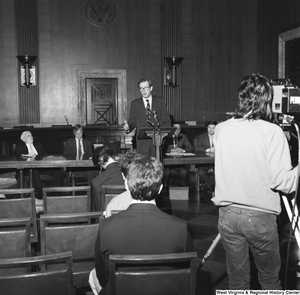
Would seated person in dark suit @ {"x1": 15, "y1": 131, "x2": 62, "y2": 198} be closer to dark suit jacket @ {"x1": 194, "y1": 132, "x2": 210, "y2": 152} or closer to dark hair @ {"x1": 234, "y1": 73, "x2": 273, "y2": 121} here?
dark suit jacket @ {"x1": 194, "y1": 132, "x2": 210, "y2": 152}

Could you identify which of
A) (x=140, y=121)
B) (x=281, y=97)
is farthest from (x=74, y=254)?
(x=140, y=121)

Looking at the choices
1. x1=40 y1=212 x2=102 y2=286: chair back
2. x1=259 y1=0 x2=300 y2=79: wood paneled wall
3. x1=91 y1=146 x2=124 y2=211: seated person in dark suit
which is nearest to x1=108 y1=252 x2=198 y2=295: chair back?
x1=40 y1=212 x2=102 y2=286: chair back

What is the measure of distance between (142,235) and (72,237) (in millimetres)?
809

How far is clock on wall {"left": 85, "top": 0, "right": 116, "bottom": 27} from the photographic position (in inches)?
434

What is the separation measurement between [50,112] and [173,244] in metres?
9.53

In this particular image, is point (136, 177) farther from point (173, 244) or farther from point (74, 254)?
point (74, 254)

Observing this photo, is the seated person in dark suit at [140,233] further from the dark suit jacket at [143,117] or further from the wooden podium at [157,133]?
the dark suit jacket at [143,117]

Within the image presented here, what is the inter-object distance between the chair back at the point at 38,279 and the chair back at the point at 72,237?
2.37 ft

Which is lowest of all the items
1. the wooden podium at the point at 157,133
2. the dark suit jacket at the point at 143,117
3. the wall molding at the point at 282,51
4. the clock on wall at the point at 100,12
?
the wooden podium at the point at 157,133

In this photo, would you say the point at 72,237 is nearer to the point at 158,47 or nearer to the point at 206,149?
the point at 206,149

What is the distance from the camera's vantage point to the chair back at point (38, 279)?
1740 millimetres

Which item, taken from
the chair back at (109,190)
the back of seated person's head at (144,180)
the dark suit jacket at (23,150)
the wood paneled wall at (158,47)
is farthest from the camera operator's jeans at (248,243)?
the wood paneled wall at (158,47)

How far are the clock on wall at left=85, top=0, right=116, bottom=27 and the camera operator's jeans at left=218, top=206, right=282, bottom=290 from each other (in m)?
9.69

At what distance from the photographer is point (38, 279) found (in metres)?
1.79
